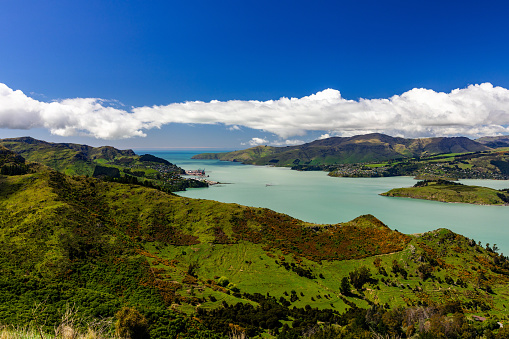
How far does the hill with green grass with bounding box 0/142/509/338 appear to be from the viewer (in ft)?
133

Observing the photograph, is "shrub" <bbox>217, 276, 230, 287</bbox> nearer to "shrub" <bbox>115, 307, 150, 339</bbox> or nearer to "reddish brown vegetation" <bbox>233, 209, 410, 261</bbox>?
"reddish brown vegetation" <bbox>233, 209, 410, 261</bbox>

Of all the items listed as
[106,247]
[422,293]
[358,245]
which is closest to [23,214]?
[106,247]

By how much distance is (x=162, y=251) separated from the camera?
78375 millimetres

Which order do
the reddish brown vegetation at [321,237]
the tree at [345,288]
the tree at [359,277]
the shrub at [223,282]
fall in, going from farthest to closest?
the reddish brown vegetation at [321,237]
the tree at [359,277]
the tree at [345,288]
the shrub at [223,282]

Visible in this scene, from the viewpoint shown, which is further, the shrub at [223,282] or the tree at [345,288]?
the tree at [345,288]

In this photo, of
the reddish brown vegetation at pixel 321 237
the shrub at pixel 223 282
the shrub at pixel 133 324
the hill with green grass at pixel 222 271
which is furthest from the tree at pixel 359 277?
the shrub at pixel 133 324

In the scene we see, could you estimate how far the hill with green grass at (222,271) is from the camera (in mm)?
40688

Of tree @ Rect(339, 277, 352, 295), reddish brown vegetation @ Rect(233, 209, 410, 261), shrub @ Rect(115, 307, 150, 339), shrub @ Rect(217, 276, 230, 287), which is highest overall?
shrub @ Rect(115, 307, 150, 339)

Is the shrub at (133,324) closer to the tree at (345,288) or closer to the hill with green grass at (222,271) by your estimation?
the hill with green grass at (222,271)

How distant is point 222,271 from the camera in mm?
68375

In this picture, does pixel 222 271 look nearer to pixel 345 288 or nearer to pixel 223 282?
pixel 223 282

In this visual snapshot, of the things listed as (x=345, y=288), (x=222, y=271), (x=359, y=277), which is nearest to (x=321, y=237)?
(x=359, y=277)

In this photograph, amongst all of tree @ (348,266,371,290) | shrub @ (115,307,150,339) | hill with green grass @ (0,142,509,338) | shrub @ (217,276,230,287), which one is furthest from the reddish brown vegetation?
shrub @ (115,307,150,339)

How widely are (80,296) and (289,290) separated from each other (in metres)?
42.7
